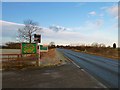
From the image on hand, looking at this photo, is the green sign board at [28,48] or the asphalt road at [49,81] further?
the green sign board at [28,48]

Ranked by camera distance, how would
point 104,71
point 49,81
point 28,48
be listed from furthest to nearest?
1. point 28,48
2. point 104,71
3. point 49,81

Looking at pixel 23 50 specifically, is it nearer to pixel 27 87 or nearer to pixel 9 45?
pixel 27 87

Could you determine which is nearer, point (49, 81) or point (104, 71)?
point (49, 81)

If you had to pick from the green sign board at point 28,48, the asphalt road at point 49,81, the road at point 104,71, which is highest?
the green sign board at point 28,48

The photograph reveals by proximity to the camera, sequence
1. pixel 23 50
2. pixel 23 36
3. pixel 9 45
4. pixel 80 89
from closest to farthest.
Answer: pixel 80 89 → pixel 23 50 → pixel 23 36 → pixel 9 45

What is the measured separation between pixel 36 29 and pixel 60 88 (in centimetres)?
6131

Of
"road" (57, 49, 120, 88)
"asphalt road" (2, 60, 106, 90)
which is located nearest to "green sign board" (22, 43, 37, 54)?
"road" (57, 49, 120, 88)

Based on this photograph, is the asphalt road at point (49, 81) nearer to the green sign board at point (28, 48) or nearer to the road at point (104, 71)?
the road at point (104, 71)

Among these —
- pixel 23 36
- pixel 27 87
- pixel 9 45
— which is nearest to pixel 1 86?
pixel 27 87

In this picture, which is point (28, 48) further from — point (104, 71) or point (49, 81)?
point (49, 81)

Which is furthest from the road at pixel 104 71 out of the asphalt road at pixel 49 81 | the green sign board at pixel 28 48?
→ the green sign board at pixel 28 48

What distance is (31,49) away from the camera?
20469mm

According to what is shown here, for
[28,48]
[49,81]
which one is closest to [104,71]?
[49,81]

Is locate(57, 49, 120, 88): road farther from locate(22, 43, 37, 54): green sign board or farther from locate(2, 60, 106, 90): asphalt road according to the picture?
locate(22, 43, 37, 54): green sign board
